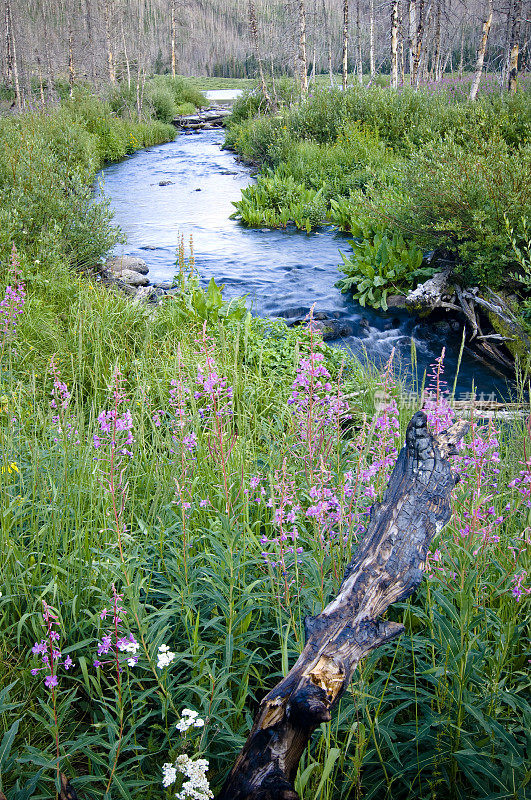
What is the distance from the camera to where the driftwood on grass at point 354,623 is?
134 centimetres

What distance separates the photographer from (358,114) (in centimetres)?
1656

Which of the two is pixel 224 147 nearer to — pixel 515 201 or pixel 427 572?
pixel 515 201

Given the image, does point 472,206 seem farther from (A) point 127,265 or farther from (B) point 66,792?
(B) point 66,792

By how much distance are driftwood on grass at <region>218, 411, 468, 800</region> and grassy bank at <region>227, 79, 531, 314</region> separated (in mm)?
5868

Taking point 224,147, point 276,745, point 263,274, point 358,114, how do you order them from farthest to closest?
point 224,147 < point 358,114 < point 263,274 < point 276,745

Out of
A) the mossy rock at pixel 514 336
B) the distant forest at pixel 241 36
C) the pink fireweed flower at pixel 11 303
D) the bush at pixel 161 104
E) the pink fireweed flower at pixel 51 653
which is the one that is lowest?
the mossy rock at pixel 514 336

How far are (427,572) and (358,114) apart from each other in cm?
1739

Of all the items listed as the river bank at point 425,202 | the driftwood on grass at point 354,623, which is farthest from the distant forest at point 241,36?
the driftwood on grass at point 354,623

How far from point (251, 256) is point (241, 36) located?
107m

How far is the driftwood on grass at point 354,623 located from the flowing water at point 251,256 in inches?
131

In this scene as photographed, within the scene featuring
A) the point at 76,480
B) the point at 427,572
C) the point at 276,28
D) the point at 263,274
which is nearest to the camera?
the point at 427,572

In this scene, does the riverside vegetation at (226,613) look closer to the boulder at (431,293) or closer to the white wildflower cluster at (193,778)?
the white wildflower cluster at (193,778)

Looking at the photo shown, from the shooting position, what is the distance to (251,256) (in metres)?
11.6

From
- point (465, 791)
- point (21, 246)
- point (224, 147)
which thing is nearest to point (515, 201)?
point (21, 246)
